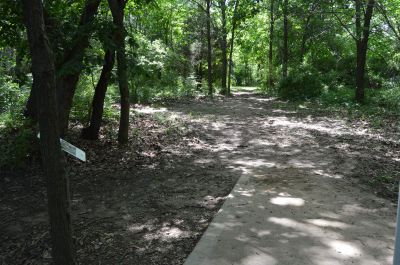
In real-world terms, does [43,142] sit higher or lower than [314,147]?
higher

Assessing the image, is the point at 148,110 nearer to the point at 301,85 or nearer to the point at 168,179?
the point at 168,179

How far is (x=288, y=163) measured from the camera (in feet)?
24.1

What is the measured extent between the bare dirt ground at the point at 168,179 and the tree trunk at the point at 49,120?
1.13 m

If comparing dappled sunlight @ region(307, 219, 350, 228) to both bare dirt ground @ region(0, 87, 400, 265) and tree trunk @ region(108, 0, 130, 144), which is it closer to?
bare dirt ground @ region(0, 87, 400, 265)

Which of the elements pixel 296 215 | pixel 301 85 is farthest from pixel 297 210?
pixel 301 85

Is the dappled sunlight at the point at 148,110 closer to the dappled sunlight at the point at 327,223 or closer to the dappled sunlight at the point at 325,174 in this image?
the dappled sunlight at the point at 325,174

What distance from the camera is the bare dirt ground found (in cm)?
424

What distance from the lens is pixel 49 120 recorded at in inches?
107

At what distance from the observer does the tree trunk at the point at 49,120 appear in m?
2.64

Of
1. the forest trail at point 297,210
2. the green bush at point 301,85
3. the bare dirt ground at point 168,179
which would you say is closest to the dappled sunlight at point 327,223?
the forest trail at point 297,210

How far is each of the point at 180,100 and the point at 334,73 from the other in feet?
31.4

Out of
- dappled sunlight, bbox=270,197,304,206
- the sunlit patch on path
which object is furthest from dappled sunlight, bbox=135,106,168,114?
dappled sunlight, bbox=270,197,304,206

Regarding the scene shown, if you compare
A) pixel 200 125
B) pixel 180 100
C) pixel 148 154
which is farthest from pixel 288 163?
pixel 180 100

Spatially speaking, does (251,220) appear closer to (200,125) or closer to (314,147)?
(314,147)
